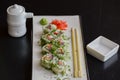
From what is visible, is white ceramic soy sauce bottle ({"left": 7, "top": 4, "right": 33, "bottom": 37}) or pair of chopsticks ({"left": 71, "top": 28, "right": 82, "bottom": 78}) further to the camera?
white ceramic soy sauce bottle ({"left": 7, "top": 4, "right": 33, "bottom": 37})

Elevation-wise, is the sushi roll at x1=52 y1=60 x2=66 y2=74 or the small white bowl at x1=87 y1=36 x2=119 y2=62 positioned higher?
the small white bowl at x1=87 y1=36 x2=119 y2=62

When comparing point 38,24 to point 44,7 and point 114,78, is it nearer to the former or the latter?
point 44,7

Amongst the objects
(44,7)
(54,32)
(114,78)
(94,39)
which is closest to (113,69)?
(114,78)

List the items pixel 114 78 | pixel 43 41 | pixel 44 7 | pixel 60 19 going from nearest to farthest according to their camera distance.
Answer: pixel 114 78 < pixel 43 41 < pixel 60 19 < pixel 44 7

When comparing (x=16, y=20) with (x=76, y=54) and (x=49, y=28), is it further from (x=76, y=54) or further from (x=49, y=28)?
(x=76, y=54)

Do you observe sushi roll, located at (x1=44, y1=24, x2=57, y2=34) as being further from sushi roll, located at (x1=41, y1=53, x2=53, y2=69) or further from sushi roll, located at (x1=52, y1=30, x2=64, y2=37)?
sushi roll, located at (x1=41, y1=53, x2=53, y2=69)

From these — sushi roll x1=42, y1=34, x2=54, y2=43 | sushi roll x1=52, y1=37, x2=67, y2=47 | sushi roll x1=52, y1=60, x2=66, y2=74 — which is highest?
sushi roll x1=42, y1=34, x2=54, y2=43

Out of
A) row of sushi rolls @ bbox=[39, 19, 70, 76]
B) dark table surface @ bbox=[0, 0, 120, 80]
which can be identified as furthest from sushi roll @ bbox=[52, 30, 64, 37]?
dark table surface @ bbox=[0, 0, 120, 80]


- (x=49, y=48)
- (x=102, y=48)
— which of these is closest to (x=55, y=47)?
(x=49, y=48)
